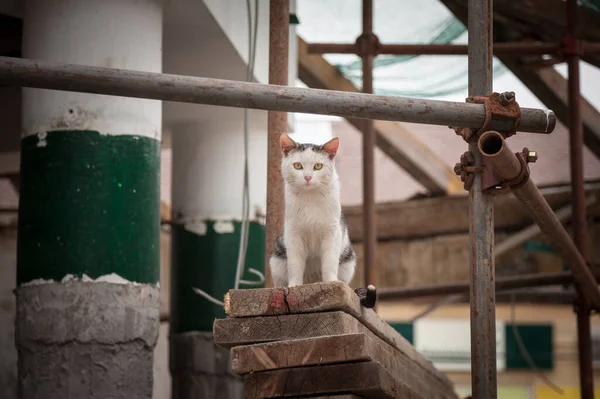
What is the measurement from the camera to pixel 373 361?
3264 mm

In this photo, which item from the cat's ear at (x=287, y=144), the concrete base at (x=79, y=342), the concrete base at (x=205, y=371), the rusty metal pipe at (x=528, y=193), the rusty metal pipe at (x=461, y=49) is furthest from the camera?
the rusty metal pipe at (x=461, y=49)

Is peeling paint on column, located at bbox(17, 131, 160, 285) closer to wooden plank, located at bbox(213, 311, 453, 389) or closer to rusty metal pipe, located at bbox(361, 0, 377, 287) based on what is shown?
wooden plank, located at bbox(213, 311, 453, 389)

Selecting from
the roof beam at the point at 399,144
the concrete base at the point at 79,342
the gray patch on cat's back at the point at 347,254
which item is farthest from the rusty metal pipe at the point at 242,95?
the roof beam at the point at 399,144

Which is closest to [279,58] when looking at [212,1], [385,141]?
[212,1]

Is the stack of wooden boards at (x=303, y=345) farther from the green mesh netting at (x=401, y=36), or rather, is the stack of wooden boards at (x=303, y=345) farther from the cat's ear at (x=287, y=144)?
the green mesh netting at (x=401, y=36)

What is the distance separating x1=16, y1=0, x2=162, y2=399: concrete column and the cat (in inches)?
31.7

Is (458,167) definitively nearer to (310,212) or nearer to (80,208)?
(310,212)

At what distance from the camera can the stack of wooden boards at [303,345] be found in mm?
3230

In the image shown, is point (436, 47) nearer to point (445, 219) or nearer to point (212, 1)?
point (445, 219)

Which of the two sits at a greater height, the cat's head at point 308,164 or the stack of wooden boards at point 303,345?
the cat's head at point 308,164

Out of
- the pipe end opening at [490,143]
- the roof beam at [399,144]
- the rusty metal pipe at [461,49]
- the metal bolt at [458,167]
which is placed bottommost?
the metal bolt at [458,167]

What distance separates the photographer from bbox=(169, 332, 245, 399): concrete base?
6047 millimetres

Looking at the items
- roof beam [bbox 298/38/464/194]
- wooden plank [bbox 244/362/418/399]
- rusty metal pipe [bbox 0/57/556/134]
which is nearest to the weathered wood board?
wooden plank [bbox 244/362/418/399]

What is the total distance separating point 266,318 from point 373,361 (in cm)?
39
